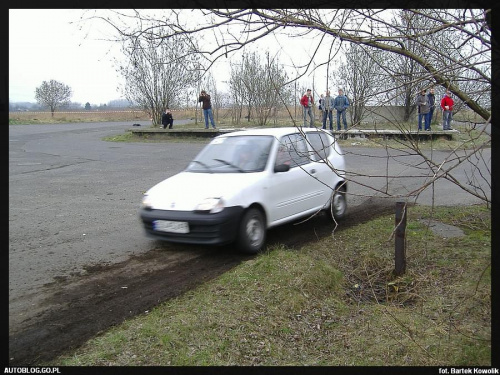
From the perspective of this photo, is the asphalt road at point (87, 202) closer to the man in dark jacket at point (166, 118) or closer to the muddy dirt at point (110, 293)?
the muddy dirt at point (110, 293)

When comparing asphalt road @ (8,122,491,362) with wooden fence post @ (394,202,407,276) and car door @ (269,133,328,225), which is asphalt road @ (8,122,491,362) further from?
car door @ (269,133,328,225)

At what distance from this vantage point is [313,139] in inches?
329

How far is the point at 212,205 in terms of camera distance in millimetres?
6301

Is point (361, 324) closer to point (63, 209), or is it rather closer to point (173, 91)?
point (63, 209)

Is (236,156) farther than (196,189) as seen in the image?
Yes

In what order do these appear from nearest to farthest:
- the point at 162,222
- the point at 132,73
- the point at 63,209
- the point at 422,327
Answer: the point at 422,327 < the point at 162,222 < the point at 63,209 < the point at 132,73

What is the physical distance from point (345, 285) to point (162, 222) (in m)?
2.69

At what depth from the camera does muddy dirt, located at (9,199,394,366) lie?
4.07 m

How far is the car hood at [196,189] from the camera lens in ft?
21.1

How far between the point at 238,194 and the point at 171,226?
3.45 feet

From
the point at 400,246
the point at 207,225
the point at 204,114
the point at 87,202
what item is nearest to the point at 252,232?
the point at 207,225

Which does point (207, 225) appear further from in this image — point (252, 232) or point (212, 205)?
point (252, 232)

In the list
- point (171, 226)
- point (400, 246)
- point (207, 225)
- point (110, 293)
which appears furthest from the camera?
point (171, 226)

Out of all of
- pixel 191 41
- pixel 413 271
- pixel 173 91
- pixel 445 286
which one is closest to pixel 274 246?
pixel 413 271
